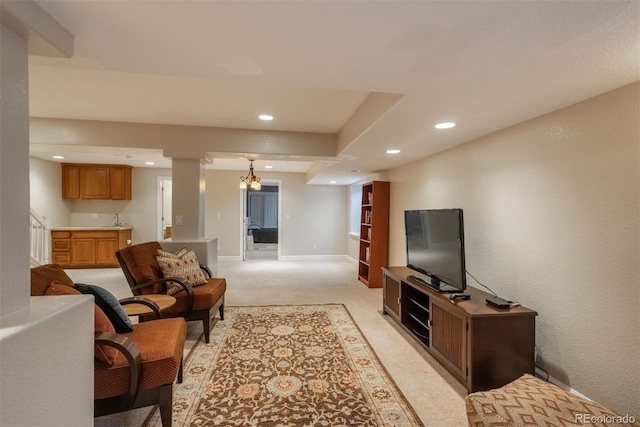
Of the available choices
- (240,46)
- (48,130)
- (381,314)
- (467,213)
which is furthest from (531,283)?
(48,130)

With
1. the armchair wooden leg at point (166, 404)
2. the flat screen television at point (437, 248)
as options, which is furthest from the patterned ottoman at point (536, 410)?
the armchair wooden leg at point (166, 404)

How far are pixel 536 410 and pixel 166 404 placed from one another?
194 cm

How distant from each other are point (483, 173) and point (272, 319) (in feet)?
9.09

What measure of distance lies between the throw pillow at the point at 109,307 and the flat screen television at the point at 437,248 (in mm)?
2488

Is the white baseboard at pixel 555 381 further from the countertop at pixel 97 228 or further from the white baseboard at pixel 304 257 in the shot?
the countertop at pixel 97 228

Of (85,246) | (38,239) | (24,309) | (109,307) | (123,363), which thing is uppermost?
(24,309)

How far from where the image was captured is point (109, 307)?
1.92 meters

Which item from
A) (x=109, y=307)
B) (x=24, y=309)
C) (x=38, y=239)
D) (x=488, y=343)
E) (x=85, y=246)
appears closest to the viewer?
(x=24, y=309)

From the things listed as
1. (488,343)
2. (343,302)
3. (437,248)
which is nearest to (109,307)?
(488,343)

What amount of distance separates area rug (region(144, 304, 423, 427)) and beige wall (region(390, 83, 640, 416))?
1187 mm

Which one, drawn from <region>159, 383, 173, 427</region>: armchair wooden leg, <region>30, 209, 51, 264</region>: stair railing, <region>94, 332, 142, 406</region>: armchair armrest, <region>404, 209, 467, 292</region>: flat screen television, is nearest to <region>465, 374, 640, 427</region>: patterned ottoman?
<region>404, 209, 467, 292</region>: flat screen television

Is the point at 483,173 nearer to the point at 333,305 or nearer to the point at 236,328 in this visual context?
the point at 333,305

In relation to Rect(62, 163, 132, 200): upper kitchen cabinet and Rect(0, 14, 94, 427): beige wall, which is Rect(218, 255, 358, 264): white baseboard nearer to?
Rect(62, 163, 132, 200): upper kitchen cabinet

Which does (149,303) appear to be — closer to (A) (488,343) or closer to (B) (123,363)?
(B) (123,363)
